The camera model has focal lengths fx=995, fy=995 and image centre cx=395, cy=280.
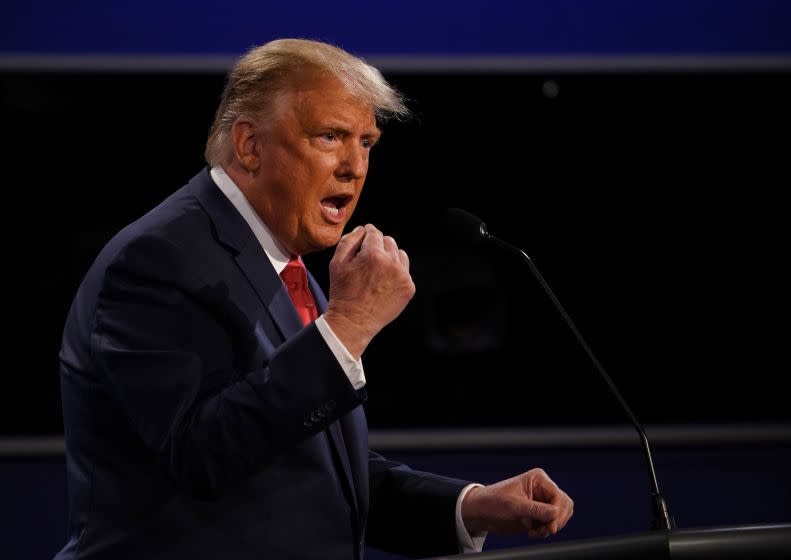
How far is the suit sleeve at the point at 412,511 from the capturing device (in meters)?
1.63

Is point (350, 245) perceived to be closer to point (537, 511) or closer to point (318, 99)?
point (318, 99)

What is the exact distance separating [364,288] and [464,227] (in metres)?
0.31

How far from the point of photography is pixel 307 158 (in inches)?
59.7

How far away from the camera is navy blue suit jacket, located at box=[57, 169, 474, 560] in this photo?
122 cm

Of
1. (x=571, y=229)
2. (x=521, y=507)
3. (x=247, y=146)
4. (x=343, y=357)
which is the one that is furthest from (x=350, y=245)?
(x=571, y=229)

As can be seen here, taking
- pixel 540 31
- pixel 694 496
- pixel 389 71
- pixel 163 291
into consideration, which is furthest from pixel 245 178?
pixel 694 496

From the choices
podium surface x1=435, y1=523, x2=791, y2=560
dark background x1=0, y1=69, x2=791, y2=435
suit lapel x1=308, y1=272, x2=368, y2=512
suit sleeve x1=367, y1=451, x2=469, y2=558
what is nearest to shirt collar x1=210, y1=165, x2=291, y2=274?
suit lapel x1=308, y1=272, x2=368, y2=512

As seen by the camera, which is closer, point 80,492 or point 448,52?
point 80,492

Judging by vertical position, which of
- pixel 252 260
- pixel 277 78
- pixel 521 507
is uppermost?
pixel 277 78

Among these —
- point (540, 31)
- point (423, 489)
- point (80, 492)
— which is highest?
point (540, 31)

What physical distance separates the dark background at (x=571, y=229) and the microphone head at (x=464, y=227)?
107cm

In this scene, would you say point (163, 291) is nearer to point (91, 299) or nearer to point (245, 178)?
point (91, 299)

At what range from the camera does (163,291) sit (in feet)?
4.25

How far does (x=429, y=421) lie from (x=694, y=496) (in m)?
0.75
